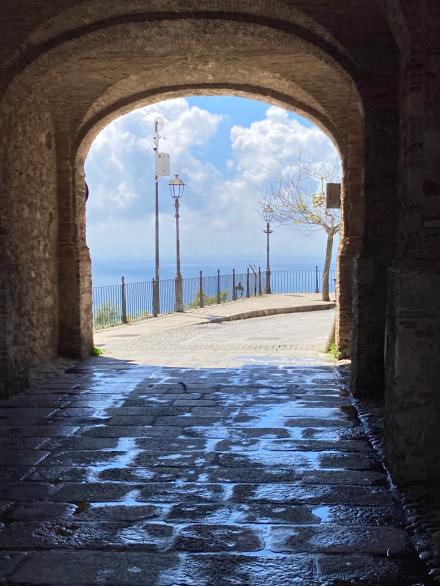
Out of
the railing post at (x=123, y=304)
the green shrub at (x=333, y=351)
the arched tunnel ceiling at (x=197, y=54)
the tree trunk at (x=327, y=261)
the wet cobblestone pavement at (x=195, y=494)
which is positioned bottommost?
the wet cobblestone pavement at (x=195, y=494)

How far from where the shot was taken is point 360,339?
6.77 m

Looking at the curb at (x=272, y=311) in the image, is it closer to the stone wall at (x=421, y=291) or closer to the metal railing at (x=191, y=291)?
the metal railing at (x=191, y=291)

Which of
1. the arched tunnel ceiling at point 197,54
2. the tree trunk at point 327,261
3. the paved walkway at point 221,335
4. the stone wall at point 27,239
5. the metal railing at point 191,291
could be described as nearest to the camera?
the arched tunnel ceiling at point 197,54

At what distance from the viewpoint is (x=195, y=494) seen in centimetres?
384

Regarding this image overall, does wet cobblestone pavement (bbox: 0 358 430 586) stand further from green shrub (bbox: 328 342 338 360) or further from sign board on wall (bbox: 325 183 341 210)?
sign board on wall (bbox: 325 183 341 210)

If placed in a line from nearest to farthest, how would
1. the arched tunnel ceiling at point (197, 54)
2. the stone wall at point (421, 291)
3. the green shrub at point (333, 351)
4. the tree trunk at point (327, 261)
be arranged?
1. the stone wall at point (421, 291)
2. the arched tunnel ceiling at point (197, 54)
3. the green shrub at point (333, 351)
4. the tree trunk at point (327, 261)

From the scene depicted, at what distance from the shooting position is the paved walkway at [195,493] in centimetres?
294

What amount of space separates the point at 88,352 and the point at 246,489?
19.8 feet

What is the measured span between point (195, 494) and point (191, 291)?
731 inches

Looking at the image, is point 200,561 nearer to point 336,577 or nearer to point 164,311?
point 336,577

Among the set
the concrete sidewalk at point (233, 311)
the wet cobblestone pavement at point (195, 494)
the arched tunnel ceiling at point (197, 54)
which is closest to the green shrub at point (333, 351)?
the wet cobblestone pavement at point (195, 494)

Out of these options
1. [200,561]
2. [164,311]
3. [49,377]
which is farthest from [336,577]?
[164,311]

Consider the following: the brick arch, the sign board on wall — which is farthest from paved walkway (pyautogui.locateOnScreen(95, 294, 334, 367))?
the sign board on wall

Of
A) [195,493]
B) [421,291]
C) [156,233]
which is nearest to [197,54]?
[421,291]
